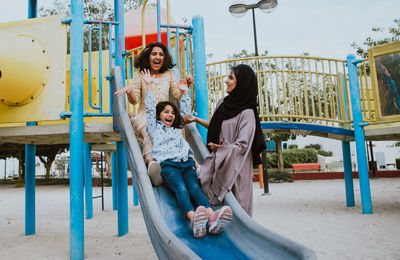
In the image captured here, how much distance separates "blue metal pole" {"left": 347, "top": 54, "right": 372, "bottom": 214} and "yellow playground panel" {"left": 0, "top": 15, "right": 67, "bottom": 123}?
5.38 m

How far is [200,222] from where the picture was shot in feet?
8.21

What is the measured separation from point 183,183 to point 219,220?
1.74 ft

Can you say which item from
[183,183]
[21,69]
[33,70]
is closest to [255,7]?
[33,70]

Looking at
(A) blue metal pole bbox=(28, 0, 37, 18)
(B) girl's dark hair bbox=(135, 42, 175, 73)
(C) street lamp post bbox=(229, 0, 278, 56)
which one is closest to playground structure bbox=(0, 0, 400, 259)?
(A) blue metal pole bbox=(28, 0, 37, 18)

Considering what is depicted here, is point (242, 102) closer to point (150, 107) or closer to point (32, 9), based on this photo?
point (150, 107)

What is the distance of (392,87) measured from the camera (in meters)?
6.02

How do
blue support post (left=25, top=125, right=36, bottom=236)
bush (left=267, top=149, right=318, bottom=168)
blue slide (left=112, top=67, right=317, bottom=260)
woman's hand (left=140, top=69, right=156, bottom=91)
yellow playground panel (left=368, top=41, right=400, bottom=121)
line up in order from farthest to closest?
bush (left=267, top=149, right=318, bottom=168)
yellow playground panel (left=368, top=41, right=400, bottom=121)
blue support post (left=25, top=125, right=36, bottom=236)
woman's hand (left=140, top=69, right=156, bottom=91)
blue slide (left=112, top=67, right=317, bottom=260)

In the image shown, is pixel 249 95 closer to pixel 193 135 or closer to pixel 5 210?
pixel 193 135

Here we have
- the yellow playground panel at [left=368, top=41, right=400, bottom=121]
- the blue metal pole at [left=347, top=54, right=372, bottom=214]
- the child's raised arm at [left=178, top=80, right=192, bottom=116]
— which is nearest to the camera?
the child's raised arm at [left=178, top=80, right=192, bottom=116]

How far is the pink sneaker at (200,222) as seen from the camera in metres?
2.50

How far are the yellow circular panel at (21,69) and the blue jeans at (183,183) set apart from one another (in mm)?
2038

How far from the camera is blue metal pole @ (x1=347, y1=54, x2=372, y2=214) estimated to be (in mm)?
6180

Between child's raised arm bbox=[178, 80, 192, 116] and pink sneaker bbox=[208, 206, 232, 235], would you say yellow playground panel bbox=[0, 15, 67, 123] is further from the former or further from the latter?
pink sneaker bbox=[208, 206, 232, 235]

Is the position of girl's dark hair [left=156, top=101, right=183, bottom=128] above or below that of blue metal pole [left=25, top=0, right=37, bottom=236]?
above
